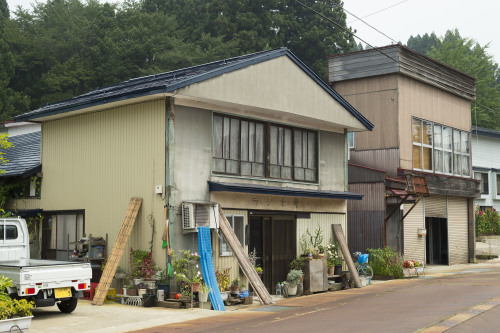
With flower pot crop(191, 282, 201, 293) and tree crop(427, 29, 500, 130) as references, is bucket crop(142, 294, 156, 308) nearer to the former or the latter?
flower pot crop(191, 282, 201, 293)

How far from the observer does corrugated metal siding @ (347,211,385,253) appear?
2464cm

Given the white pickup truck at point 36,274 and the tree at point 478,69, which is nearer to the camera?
the white pickup truck at point 36,274

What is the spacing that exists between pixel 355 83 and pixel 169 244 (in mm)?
15482

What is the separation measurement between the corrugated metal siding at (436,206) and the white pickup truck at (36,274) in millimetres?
18737

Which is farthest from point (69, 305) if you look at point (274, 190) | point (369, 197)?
point (369, 197)

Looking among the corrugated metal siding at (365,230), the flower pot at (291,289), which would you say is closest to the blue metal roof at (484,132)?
the corrugated metal siding at (365,230)

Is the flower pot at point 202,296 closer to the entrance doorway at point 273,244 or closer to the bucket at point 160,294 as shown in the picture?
the bucket at point 160,294

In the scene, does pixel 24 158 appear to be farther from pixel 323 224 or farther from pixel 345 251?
pixel 345 251

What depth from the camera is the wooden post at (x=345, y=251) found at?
21047 mm

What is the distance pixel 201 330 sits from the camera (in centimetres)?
1256

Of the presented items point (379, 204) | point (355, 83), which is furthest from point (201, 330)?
point (355, 83)

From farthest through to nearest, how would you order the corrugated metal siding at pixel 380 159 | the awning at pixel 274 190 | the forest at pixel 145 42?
the forest at pixel 145 42 < the corrugated metal siding at pixel 380 159 < the awning at pixel 274 190

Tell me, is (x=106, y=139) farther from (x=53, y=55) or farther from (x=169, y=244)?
(x=53, y=55)

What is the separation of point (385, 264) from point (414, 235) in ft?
15.2
